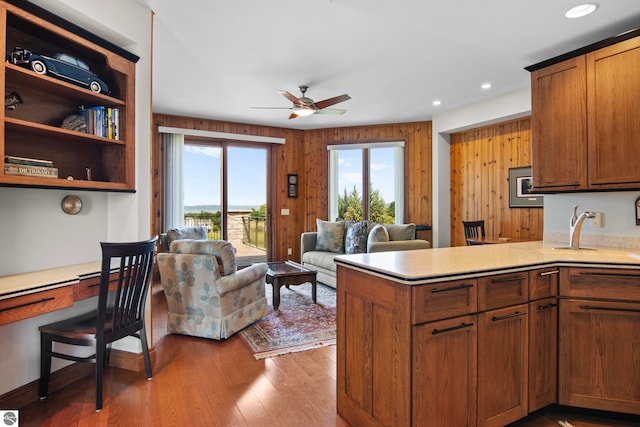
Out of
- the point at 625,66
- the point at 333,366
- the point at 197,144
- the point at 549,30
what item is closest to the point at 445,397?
the point at 333,366

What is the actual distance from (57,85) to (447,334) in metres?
2.69

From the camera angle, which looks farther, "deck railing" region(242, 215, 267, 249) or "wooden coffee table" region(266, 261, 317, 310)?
"deck railing" region(242, 215, 267, 249)

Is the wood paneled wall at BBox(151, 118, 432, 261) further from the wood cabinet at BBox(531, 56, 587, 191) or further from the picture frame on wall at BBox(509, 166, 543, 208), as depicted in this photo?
the wood cabinet at BBox(531, 56, 587, 191)

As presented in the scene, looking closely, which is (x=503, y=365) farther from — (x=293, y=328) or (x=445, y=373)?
(x=293, y=328)

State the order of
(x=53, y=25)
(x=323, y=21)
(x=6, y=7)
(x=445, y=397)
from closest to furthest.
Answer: (x=445, y=397) < (x=6, y=7) < (x=53, y=25) < (x=323, y=21)

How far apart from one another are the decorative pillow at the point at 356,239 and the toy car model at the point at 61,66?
3.59 m

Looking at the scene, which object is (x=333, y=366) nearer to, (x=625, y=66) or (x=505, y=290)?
(x=505, y=290)

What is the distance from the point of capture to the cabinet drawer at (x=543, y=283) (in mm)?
1918

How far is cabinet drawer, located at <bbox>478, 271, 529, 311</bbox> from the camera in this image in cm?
173

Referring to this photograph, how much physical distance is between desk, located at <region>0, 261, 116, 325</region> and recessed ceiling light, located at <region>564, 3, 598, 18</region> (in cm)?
360

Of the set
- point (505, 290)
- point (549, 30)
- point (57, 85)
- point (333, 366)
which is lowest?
point (333, 366)

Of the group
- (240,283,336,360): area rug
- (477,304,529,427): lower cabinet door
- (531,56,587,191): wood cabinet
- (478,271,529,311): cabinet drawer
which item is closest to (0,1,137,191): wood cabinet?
(240,283,336,360): area rug

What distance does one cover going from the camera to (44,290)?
1875 millimetres

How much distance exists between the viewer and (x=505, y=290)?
5.95ft
